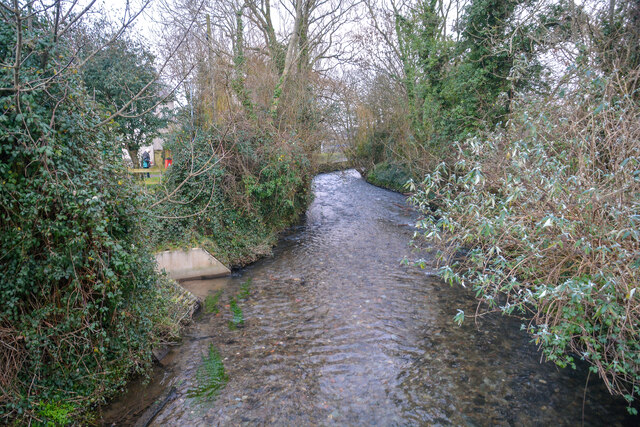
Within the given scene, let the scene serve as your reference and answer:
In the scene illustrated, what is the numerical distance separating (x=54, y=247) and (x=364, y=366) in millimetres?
4633

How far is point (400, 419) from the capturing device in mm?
4934

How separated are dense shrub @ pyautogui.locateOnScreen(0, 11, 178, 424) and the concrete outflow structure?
469 centimetres

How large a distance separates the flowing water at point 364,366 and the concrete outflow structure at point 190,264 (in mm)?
442

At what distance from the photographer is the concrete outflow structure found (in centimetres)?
963

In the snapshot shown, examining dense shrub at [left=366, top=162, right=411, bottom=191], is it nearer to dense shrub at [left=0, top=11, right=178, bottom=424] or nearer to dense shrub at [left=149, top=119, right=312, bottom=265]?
dense shrub at [left=149, top=119, right=312, bottom=265]

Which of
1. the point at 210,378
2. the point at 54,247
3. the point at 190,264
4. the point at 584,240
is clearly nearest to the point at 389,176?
the point at 190,264

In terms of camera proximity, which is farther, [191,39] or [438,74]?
[438,74]

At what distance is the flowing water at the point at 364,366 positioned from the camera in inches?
198

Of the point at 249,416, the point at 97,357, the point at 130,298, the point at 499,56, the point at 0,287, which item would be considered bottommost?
the point at 249,416

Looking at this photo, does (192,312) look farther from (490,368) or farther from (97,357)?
(490,368)

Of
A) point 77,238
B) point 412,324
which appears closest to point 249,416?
point 77,238

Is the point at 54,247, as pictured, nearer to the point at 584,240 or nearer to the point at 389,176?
the point at 584,240

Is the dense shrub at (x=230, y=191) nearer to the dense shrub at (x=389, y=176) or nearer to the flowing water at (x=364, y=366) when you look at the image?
the flowing water at (x=364, y=366)

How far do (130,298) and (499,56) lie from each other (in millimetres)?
12184
